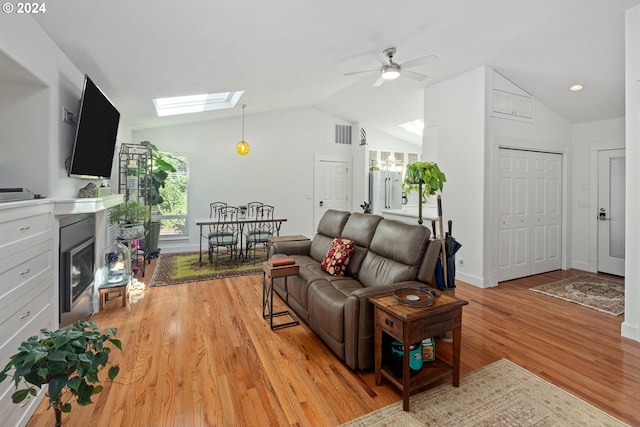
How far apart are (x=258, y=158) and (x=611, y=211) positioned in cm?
662

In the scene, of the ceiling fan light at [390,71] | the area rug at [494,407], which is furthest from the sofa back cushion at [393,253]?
the ceiling fan light at [390,71]

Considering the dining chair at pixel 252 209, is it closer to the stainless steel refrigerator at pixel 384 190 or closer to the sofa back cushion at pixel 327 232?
the stainless steel refrigerator at pixel 384 190

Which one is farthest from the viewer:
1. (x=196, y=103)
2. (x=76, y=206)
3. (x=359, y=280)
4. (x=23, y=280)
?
(x=196, y=103)

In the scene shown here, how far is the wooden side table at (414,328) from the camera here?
1842 millimetres

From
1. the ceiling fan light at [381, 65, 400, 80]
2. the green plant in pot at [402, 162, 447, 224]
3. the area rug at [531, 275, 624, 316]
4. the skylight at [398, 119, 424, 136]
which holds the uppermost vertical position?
the skylight at [398, 119, 424, 136]

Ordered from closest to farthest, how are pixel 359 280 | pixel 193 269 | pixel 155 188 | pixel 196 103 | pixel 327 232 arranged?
pixel 359 280 → pixel 327 232 → pixel 193 269 → pixel 196 103 → pixel 155 188

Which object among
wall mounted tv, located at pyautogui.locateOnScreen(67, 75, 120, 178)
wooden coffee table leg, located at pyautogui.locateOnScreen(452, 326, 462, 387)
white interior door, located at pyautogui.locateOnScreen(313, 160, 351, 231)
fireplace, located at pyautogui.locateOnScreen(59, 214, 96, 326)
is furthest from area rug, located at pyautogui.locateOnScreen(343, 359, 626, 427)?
white interior door, located at pyautogui.locateOnScreen(313, 160, 351, 231)

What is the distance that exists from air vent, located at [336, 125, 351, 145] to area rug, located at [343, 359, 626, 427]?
6.55 m

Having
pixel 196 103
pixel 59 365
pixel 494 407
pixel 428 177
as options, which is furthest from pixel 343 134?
pixel 59 365

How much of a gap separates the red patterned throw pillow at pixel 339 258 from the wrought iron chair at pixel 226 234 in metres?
2.57

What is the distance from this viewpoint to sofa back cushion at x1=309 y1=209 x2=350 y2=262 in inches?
146

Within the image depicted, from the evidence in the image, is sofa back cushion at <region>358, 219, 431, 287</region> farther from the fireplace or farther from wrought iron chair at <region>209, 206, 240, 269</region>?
wrought iron chair at <region>209, 206, 240, 269</region>

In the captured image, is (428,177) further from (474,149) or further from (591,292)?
(591,292)

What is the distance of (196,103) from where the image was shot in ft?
17.9
